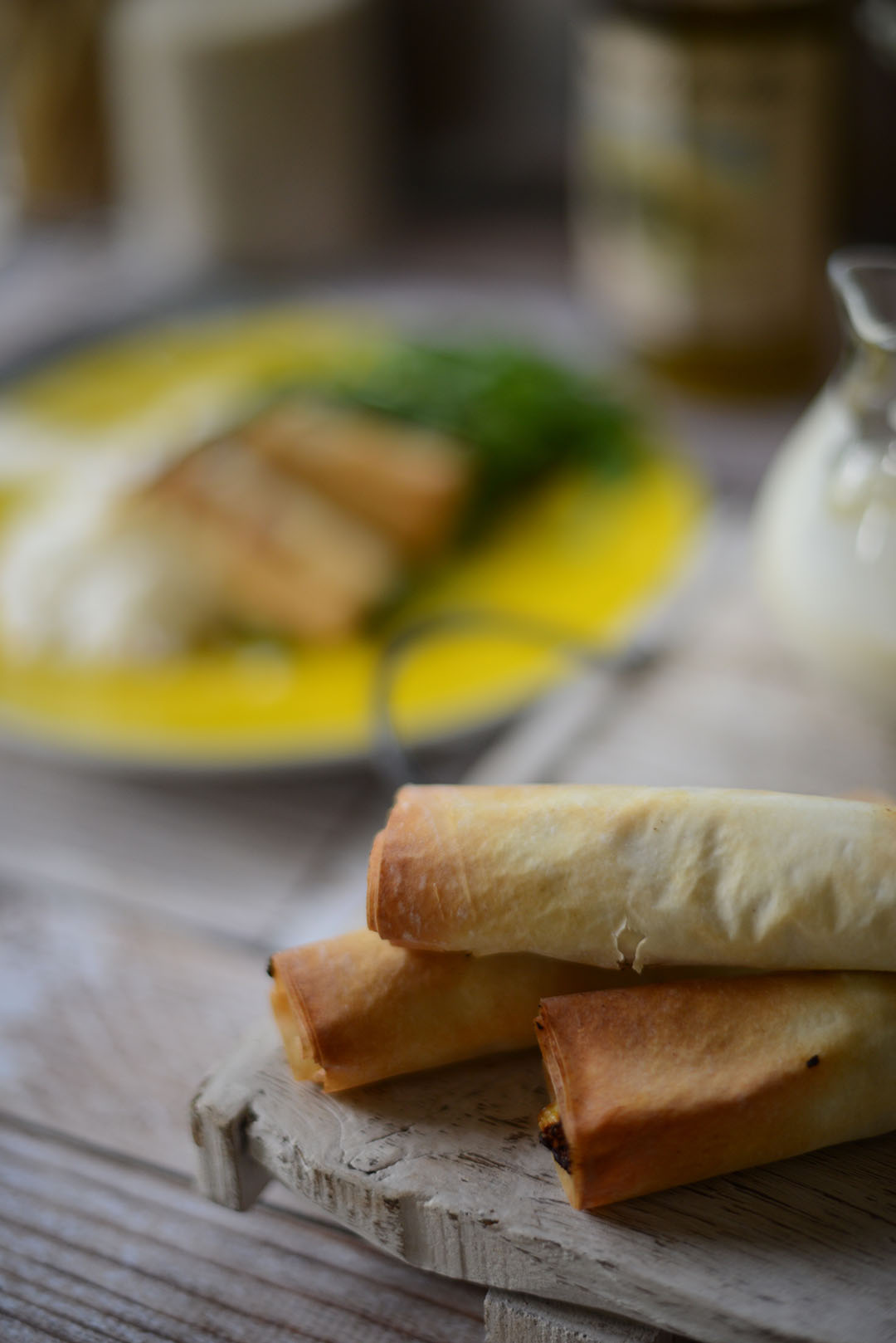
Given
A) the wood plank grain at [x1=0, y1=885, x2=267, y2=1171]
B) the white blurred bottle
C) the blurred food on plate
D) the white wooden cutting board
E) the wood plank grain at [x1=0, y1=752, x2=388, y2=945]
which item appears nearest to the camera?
the white wooden cutting board

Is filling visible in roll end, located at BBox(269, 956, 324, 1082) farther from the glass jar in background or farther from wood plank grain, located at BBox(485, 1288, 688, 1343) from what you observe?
the glass jar in background

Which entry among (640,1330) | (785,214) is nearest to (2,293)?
(785,214)

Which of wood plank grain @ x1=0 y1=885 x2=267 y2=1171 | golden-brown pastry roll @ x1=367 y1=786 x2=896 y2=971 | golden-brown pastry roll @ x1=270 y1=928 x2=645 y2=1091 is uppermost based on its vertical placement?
golden-brown pastry roll @ x1=367 y1=786 x2=896 y2=971

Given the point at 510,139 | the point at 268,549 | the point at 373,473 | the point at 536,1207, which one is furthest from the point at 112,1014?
the point at 510,139

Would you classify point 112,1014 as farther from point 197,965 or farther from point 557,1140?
point 557,1140

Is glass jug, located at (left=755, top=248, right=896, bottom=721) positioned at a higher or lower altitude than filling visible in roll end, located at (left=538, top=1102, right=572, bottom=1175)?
higher

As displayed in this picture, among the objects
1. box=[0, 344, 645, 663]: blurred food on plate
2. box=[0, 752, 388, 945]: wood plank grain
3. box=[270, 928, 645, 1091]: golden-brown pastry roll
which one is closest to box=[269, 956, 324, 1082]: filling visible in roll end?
box=[270, 928, 645, 1091]: golden-brown pastry roll
